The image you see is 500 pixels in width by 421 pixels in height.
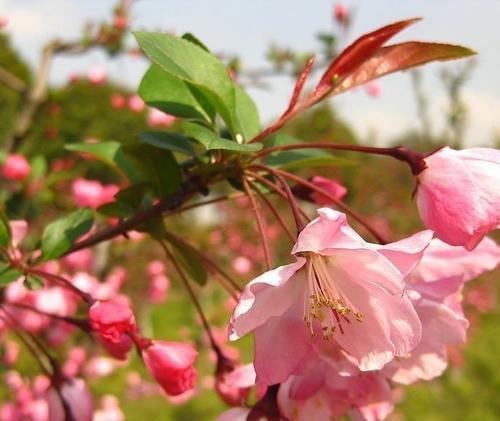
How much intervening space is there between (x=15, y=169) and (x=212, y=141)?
1547 millimetres

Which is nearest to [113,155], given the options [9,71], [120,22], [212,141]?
[212,141]

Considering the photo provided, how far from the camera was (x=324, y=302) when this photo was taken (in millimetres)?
630

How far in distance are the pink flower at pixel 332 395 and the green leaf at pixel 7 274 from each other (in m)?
0.31

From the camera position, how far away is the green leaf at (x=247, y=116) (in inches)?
31.2

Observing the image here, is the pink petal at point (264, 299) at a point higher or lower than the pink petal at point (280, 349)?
higher

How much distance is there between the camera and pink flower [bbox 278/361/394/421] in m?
0.65

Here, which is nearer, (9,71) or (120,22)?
(120,22)

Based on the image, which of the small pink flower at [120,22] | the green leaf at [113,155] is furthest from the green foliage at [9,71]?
the green leaf at [113,155]

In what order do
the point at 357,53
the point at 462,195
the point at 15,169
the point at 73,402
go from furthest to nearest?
the point at 15,169 < the point at 73,402 < the point at 357,53 < the point at 462,195

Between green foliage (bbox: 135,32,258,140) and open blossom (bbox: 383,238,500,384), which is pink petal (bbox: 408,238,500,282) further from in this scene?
green foliage (bbox: 135,32,258,140)

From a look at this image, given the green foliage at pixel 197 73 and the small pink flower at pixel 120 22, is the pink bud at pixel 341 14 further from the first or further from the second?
the green foliage at pixel 197 73

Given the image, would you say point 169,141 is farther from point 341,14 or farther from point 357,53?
point 341,14

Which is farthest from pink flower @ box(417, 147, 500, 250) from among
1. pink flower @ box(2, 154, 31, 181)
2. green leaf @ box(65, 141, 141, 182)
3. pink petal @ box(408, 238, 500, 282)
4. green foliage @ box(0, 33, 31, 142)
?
green foliage @ box(0, 33, 31, 142)

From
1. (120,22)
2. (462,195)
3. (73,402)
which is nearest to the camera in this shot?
(462,195)
